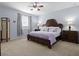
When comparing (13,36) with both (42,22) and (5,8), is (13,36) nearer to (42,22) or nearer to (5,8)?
(5,8)

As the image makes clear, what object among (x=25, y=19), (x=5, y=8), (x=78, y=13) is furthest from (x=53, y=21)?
(x=5, y=8)

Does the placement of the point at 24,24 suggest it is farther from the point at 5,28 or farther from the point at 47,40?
the point at 47,40

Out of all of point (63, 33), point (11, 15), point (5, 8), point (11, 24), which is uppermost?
point (5, 8)

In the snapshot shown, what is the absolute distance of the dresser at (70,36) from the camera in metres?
5.65

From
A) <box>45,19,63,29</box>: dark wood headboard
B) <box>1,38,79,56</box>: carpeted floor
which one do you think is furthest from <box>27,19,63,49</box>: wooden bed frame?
<box>1,38,79,56</box>: carpeted floor

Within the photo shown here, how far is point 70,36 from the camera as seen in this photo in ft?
19.4

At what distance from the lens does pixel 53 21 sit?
750 centimetres

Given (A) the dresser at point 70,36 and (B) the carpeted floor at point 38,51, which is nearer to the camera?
(B) the carpeted floor at point 38,51

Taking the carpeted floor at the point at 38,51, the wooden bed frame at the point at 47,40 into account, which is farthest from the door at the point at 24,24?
the carpeted floor at the point at 38,51

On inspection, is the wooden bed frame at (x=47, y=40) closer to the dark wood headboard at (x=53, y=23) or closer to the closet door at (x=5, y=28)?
the dark wood headboard at (x=53, y=23)

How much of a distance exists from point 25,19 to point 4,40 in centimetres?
309

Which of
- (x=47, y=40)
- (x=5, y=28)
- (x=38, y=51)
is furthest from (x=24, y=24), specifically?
Result: (x=38, y=51)

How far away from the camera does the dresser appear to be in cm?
565

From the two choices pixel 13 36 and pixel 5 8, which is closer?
pixel 5 8
